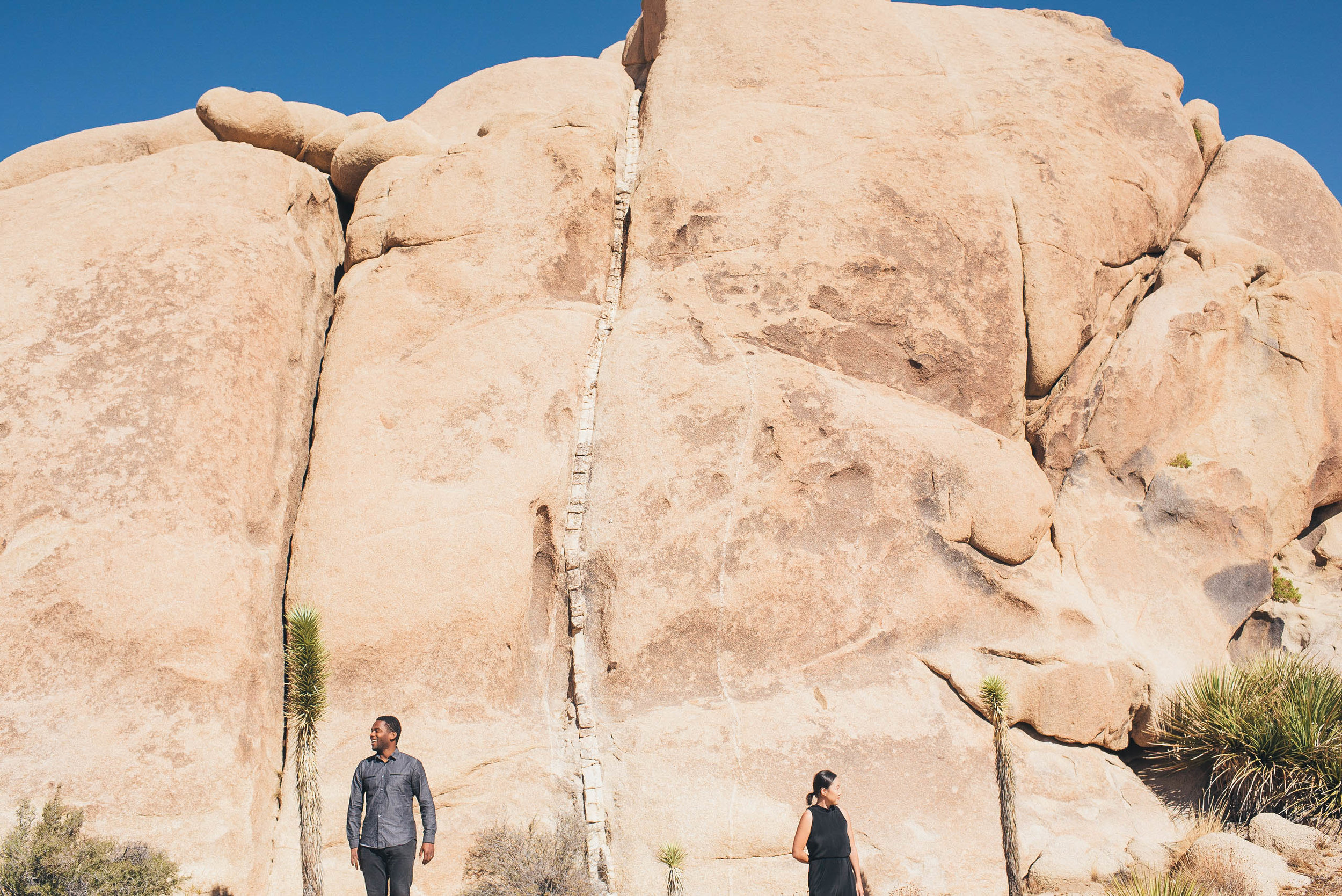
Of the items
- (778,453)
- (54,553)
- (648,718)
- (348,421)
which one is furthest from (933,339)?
(54,553)

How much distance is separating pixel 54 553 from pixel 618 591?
15.8 feet

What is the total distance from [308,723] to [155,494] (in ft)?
9.67

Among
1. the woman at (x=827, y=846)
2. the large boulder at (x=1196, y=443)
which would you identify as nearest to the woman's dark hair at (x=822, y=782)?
the woman at (x=827, y=846)

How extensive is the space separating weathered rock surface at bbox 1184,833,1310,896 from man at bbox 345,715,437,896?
623 cm

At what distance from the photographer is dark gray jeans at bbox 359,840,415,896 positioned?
5.95 metres

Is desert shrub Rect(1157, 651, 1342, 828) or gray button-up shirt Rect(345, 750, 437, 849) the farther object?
desert shrub Rect(1157, 651, 1342, 828)

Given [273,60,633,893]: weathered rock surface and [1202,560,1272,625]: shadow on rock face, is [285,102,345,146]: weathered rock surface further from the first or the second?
[1202,560,1272,625]: shadow on rock face

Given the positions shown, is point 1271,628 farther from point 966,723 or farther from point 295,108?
point 295,108

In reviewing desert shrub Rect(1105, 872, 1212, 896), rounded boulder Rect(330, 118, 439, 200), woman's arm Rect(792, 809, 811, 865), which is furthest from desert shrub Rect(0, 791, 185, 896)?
rounded boulder Rect(330, 118, 439, 200)

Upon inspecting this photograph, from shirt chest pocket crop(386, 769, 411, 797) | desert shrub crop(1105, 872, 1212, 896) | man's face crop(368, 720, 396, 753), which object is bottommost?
desert shrub crop(1105, 872, 1212, 896)

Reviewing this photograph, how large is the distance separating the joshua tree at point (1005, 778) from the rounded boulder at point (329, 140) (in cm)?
974

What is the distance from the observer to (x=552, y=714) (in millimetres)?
8734

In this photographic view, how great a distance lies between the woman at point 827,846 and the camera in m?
5.52

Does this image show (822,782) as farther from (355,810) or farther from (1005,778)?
(355,810)
